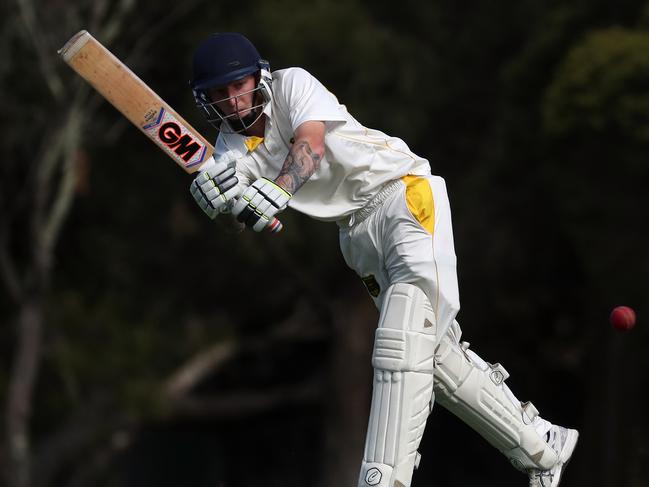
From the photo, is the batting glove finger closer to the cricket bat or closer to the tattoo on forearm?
the tattoo on forearm

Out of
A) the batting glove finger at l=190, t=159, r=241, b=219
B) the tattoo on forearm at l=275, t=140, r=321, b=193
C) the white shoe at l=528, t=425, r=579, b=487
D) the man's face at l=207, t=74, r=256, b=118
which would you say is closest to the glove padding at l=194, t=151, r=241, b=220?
the batting glove finger at l=190, t=159, r=241, b=219

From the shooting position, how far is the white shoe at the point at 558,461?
471 cm

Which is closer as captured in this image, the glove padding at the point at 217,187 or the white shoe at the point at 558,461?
the glove padding at the point at 217,187

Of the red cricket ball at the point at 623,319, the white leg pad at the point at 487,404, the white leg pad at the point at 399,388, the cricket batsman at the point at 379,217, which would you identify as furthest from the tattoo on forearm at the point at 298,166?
the red cricket ball at the point at 623,319

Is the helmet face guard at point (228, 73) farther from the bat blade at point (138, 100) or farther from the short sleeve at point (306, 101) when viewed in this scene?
the bat blade at point (138, 100)

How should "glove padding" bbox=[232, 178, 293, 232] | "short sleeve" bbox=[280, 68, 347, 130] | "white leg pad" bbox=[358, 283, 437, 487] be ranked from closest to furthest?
1. "glove padding" bbox=[232, 178, 293, 232]
2. "white leg pad" bbox=[358, 283, 437, 487]
3. "short sleeve" bbox=[280, 68, 347, 130]

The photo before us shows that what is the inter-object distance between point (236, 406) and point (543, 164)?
681 centimetres

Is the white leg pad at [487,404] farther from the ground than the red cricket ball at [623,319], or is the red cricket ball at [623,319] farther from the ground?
the red cricket ball at [623,319]

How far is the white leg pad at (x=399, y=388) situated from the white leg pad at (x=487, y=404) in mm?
211

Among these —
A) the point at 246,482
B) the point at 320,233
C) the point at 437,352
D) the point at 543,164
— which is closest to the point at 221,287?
the point at 320,233

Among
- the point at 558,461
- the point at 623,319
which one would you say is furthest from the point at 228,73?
the point at 558,461

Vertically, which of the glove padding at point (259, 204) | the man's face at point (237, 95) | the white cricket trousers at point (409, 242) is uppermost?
the man's face at point (237, 95)

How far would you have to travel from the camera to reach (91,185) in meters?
15.5

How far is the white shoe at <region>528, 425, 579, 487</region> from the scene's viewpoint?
4715mm
